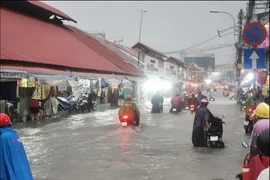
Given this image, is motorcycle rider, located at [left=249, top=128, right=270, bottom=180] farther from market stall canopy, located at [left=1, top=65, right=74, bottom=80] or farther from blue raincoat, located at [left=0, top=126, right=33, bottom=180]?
market stall canopy, located at [left=1, top=65, right=74, bottom=80]

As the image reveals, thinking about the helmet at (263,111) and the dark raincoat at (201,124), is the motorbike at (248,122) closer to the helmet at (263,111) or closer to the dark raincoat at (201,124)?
the dark raincoat at (201,124)

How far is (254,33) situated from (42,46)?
11.9 meters

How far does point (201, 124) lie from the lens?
38.0 ft

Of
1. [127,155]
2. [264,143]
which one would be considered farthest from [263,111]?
[127,155]

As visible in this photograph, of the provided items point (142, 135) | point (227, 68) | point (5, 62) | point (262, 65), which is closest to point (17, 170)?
point (262, 65)

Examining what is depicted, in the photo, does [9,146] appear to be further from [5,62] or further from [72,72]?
[72,72]

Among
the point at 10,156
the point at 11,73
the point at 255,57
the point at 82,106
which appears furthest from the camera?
the point at 82,106

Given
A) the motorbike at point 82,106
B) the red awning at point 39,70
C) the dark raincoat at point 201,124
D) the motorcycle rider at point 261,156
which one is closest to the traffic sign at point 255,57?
the dark raincoat at point 201,124

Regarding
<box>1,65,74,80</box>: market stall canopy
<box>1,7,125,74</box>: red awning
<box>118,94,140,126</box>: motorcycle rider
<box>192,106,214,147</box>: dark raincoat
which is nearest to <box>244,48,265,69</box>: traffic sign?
<box>192,106,214,147</box>: dark raincoat

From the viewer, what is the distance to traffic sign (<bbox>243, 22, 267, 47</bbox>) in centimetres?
990

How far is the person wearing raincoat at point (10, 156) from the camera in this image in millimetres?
5270

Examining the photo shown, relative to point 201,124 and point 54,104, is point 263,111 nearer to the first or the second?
point 201,124

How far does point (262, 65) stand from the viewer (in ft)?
33.7

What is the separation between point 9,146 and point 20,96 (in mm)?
14738
